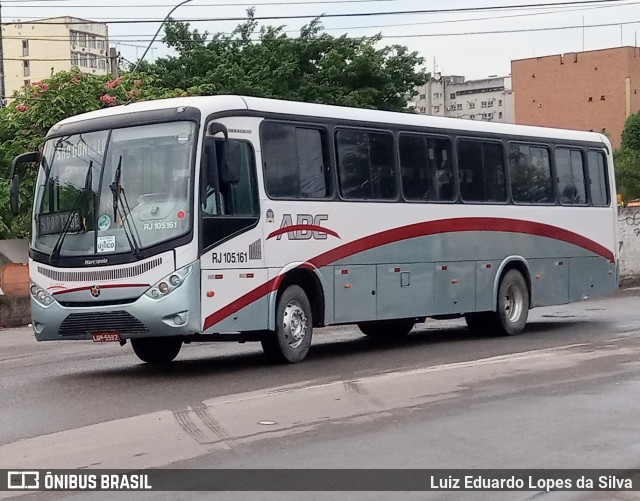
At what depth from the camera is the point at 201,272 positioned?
1313 centimetres

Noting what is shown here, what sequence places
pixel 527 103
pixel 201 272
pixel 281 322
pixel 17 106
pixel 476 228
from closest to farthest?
pixel 201 272, pixel 281 322, pixel 476 228, pixel 17 106, pixel 527 103

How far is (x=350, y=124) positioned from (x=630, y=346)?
473 cm

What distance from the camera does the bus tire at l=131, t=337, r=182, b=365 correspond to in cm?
1508

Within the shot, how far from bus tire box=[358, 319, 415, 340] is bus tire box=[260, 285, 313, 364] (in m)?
4.34

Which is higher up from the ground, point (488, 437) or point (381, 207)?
point (381, 207)

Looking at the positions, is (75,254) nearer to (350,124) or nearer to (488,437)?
(350,124)

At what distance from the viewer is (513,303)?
61.8 feet

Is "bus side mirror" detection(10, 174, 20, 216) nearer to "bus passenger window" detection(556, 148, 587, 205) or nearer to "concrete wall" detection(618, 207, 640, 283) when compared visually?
"bus passenger window" detection(556, 148, 587, 205)

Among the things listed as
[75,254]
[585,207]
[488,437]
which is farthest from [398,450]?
[585,207]

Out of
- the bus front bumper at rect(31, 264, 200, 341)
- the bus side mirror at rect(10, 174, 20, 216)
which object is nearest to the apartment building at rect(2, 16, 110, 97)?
the bus side mirror at rect(10, 174, 20, 216)

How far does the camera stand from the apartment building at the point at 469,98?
131750 mm

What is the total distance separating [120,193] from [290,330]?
2697 millimetres

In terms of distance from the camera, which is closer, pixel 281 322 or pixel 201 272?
pixel 201 272


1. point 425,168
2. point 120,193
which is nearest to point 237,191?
point 120,193
